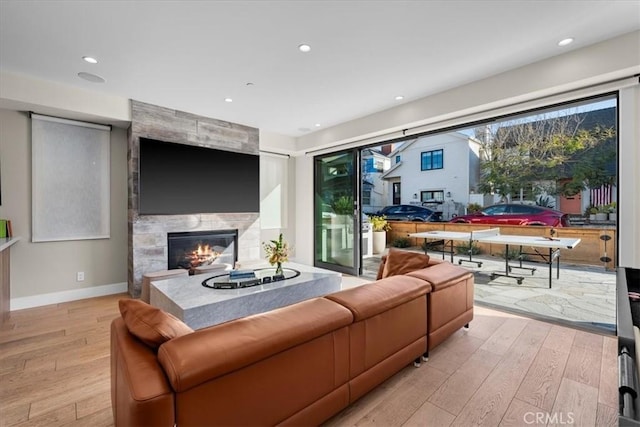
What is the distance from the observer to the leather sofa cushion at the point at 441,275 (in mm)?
2254

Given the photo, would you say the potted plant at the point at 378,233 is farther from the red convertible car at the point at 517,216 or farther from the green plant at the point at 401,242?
the red convertible car at the point at 517,216

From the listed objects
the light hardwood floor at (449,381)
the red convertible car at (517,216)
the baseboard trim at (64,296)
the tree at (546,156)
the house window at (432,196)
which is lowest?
the light hardwood floor at (449,381)

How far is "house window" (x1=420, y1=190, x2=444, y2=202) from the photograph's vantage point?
666 cm

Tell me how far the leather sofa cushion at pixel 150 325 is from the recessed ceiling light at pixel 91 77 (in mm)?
2896

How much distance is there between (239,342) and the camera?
1171 millimetres

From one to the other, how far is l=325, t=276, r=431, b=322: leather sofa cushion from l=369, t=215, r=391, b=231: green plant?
14.9 ft

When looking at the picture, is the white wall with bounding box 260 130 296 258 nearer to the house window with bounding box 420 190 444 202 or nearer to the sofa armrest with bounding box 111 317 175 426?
the house window with bounding box 420 190 444 202

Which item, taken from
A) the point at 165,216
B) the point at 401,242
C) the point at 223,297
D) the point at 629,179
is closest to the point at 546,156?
the point at 629,179

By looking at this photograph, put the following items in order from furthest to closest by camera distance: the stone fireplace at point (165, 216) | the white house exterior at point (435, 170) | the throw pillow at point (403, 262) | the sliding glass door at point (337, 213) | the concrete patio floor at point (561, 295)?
1. the white house exterior at point (435, 170)
2. the sliding glass door at point (337, 213)
3. the stone fireplace at point (165, 216)
4. the concrete patio floor at point (561, 295)
5. the throw pillow at point (403, 262)

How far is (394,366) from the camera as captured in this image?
75.3 inches

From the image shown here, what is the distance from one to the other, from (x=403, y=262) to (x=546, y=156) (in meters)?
2.93

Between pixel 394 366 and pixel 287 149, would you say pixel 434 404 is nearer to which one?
pixel 394 366

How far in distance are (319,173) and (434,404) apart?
4.55 metres

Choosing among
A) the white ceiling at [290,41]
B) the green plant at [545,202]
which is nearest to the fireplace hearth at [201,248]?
the white ceiling at [290,41]
